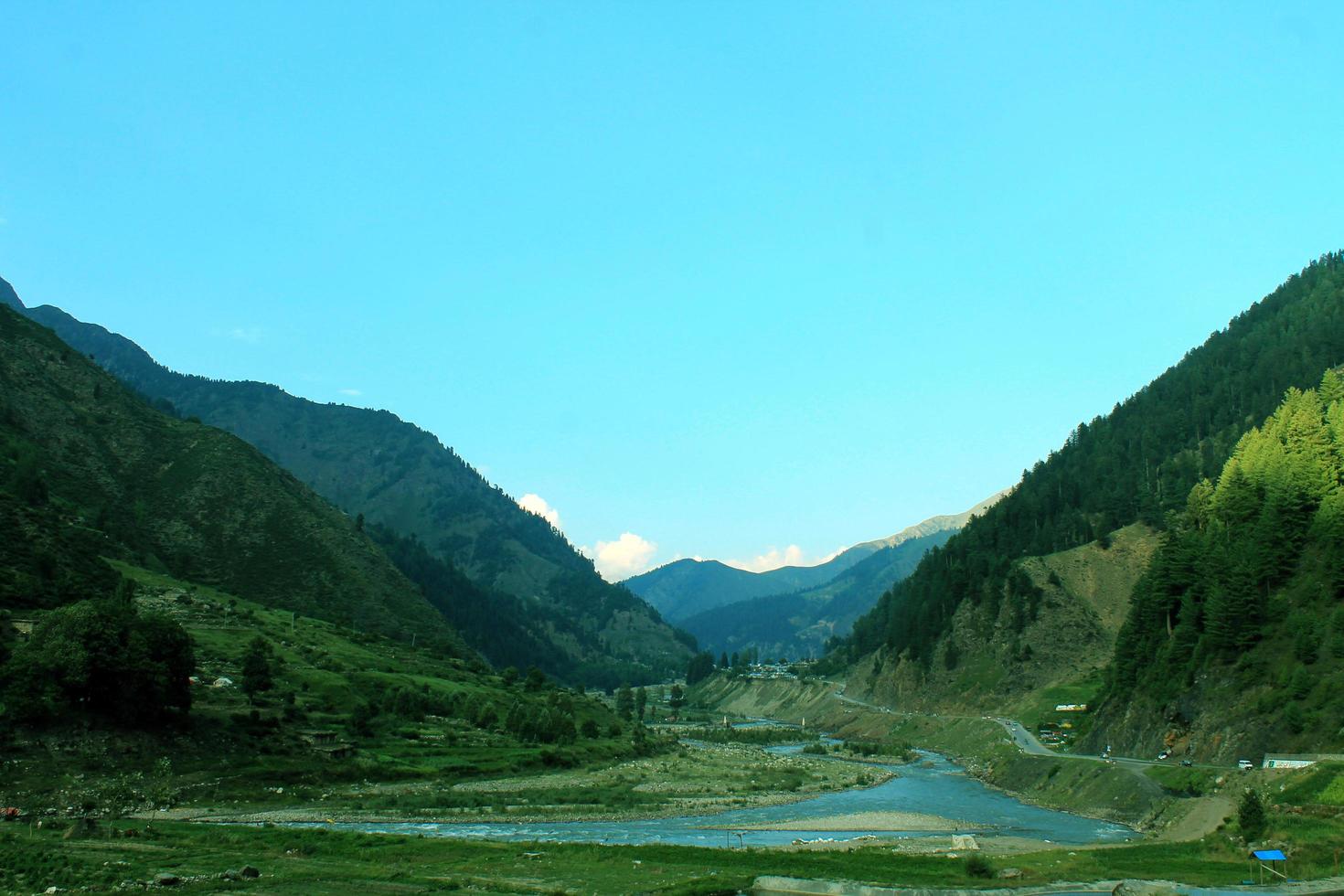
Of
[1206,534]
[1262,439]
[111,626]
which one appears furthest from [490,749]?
[1262,439]

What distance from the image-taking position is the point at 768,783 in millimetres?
107562

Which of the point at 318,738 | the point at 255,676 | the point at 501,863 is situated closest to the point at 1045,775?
the point at 501,863

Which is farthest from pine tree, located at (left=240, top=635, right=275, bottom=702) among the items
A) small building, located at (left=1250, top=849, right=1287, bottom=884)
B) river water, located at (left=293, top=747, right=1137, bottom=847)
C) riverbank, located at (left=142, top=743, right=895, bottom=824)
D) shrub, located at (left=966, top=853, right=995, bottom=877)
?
small building, located at (left=1250, top=849, right=1287, bottom=884)

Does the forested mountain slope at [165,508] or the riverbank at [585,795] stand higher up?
the forested mountain slope at [165,508]

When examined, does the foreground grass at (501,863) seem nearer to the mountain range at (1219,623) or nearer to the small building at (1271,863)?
the small building at (1271,863)

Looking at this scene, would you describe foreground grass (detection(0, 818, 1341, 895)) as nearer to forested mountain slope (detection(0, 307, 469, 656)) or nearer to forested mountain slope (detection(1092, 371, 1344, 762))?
forested mountain slope (detection(1092, 371, 1344, 762))

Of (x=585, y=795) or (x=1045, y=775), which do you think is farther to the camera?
(x=1045, y=775)

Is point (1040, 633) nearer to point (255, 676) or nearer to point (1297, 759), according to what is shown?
point (1297, 759)

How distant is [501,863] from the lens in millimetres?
46594

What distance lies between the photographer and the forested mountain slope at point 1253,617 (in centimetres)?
7731

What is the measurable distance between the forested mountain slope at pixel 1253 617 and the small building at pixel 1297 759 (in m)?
2.72

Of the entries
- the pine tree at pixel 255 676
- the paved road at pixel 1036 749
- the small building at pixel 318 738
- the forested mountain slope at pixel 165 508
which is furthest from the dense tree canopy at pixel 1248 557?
the forested mountain slope at pixel 165 508

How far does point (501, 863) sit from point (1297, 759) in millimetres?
52707

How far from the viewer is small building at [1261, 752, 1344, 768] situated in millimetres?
57594
